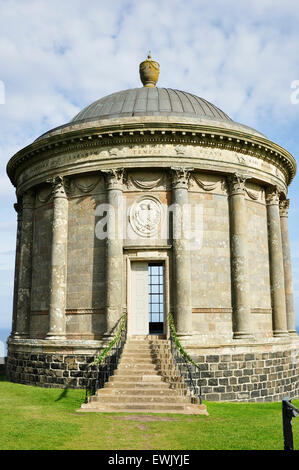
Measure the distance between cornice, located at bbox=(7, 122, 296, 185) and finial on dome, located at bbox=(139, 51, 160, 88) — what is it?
7.58m

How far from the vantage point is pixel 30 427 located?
10.0 meters

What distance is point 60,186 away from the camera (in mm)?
18188

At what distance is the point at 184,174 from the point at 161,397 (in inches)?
331

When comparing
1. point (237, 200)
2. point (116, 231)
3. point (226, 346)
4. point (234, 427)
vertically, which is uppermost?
point (237, 200)

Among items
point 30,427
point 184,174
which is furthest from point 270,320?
point 30,427

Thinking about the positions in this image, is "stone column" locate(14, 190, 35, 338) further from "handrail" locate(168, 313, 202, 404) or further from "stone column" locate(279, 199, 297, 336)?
"stone column" locate(279, 199, 297, 336)

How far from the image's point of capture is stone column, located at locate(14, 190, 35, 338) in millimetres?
19109

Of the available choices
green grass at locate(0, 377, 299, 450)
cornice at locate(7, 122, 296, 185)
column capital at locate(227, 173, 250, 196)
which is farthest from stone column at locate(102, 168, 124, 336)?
column capital at locate(227, 173, 250, 196)

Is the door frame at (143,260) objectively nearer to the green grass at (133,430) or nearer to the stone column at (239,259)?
the stone column at (239,259)

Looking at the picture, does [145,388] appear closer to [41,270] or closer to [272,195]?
[41,270]

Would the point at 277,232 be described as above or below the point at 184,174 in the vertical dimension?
below

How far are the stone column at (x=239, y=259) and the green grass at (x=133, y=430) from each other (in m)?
4.19

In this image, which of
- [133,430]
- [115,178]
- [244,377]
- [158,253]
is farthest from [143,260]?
[133,430]
